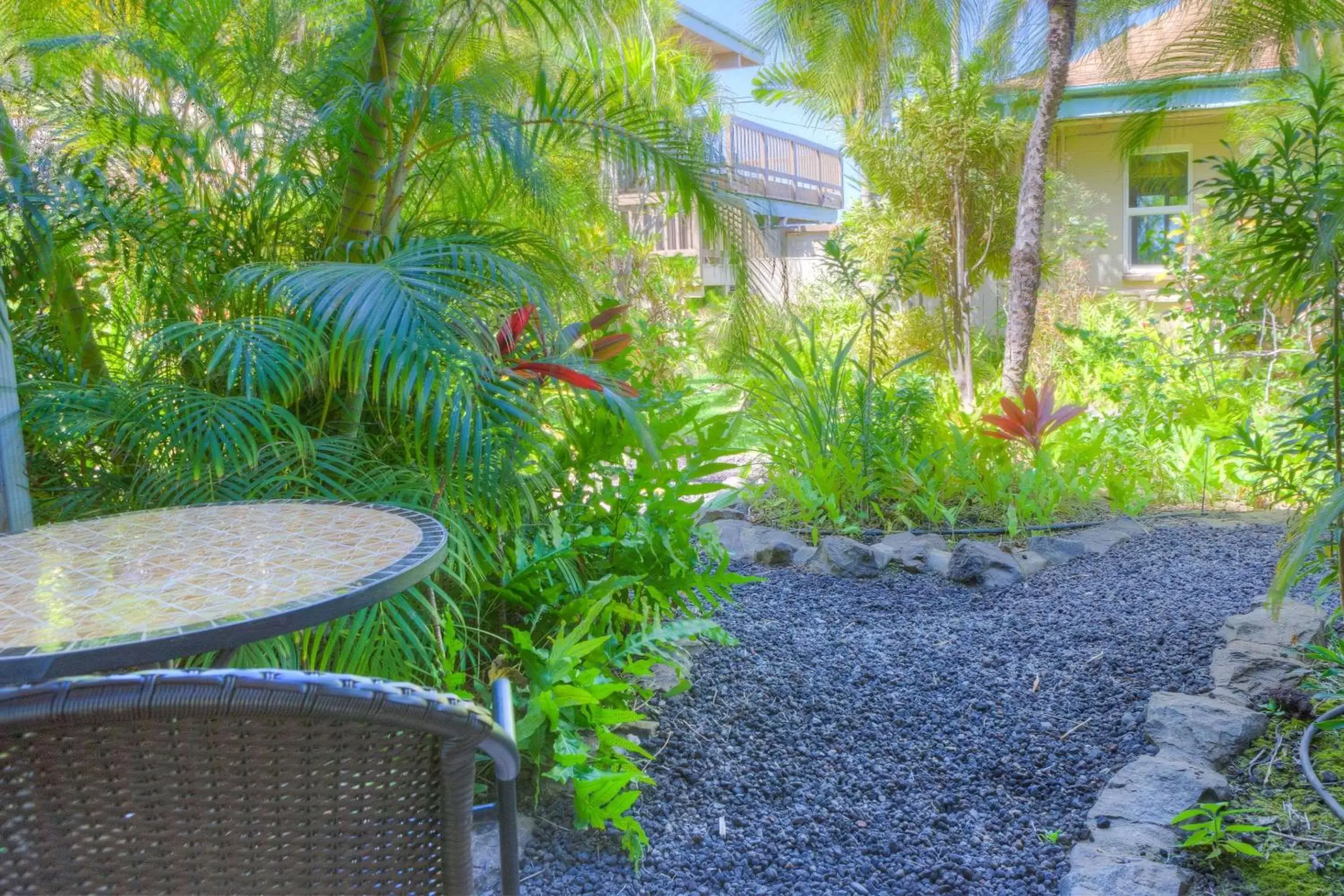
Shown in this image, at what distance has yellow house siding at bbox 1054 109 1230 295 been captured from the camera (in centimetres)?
1132

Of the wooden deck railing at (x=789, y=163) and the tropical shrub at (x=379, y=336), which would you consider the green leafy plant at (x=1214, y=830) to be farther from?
the wooden deck railing at (x=789, y=163)

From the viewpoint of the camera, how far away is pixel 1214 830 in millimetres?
1986

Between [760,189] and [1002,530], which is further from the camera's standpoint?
[1002,530]

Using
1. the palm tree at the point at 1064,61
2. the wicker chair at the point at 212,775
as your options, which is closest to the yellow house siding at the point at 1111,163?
the palm tree at the point at 1064,61

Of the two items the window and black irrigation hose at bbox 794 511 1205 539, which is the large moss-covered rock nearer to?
black irrigation hose at bbox 794 511 1205 539

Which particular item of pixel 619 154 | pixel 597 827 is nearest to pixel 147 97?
pixel 619 154

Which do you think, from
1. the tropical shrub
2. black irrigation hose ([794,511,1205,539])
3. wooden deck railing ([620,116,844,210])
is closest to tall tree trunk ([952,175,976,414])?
wooden deck railing ([620,116,844,210])

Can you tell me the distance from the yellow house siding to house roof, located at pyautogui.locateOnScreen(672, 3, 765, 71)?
4031 mm

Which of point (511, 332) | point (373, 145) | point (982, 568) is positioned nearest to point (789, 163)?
point (982, 568)

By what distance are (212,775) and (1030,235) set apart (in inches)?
261

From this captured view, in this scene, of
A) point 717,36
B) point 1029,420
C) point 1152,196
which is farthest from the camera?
point 717,36

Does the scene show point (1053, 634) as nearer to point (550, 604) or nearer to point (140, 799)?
point (550, 604)

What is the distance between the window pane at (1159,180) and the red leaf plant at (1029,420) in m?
7.22

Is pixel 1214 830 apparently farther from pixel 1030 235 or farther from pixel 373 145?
pixel 1030 235
